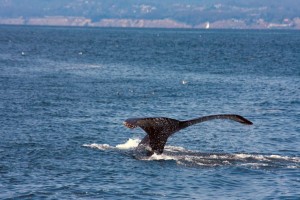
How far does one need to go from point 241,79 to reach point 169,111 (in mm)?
28217

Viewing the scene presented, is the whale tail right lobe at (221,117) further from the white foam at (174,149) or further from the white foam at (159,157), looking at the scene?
the white foam at (174,149)

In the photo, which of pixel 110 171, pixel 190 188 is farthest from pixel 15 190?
pixel 190 188

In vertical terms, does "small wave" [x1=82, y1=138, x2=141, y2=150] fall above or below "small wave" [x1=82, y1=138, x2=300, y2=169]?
below

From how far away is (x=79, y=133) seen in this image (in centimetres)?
3638

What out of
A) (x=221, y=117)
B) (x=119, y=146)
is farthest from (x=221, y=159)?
(x=119, y=146)

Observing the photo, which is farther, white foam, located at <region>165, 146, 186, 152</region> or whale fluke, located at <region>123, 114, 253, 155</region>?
white foam, located at <region>165, 146, 186, 152</region>

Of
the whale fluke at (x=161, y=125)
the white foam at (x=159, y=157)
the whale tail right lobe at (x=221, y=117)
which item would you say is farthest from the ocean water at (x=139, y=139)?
the whale tail right lobe at (x=221, y=117)

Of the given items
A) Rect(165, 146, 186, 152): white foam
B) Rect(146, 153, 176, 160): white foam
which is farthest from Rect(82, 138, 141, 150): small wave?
Rect(146, 153, 176, 160): white foam

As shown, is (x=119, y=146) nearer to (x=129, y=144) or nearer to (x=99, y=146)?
(x=129, y=144)

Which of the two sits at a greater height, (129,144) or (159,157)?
(159,157)

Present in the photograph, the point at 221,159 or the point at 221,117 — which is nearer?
the point at 221,117

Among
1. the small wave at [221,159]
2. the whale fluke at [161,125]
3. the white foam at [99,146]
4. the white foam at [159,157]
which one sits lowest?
the white foam at [99,146]

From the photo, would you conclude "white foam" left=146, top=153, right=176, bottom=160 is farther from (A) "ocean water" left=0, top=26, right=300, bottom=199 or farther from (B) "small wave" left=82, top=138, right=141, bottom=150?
(B) "small wave" left=82, top=138, right=141, bottom=150

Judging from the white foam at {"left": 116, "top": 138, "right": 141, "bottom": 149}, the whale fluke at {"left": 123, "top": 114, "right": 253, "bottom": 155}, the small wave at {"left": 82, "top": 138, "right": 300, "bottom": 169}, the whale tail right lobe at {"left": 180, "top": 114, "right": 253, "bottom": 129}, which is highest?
the whale tail right lobe at {"left": 180, "top": 114, "right": 253, "bottom": 129}
